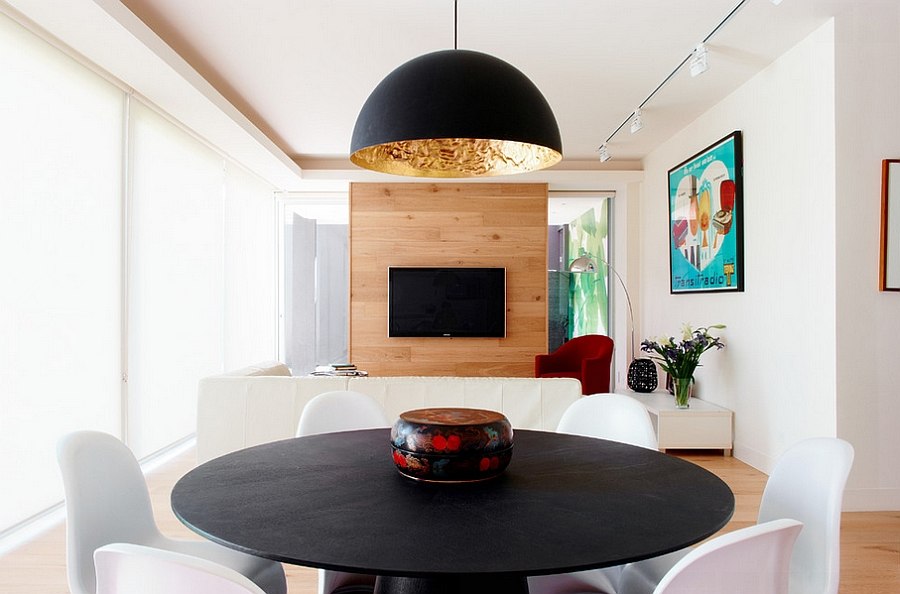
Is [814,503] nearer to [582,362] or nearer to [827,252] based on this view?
[827,252]

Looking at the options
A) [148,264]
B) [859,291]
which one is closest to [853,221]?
[859,291]

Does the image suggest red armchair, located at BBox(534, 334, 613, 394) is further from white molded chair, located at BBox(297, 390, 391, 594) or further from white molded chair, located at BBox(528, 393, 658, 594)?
white molded chair, located at BBox(297, 390, 391, 594)

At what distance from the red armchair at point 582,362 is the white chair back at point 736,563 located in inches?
181

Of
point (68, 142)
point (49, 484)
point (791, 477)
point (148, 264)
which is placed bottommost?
point (49, 484)

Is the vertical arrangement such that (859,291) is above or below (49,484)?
above

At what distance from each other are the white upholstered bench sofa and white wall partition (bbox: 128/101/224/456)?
1189 millimetres

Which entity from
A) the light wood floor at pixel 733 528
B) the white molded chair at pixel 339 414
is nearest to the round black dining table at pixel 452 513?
the white molded chair at pixel 339 414

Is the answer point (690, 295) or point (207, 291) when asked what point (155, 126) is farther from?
point (690, 295)

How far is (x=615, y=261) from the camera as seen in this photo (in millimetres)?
7184

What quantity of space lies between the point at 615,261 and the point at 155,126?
15.8 ft

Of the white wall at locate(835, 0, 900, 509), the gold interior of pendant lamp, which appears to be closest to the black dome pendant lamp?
the gold interior of pendant lamp

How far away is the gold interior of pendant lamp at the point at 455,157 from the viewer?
2.08m

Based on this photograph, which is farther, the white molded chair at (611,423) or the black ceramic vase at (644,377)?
the black ceramic vase at (644,377)

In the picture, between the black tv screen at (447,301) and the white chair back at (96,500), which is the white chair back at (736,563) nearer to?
the white chair back at (96,500)
